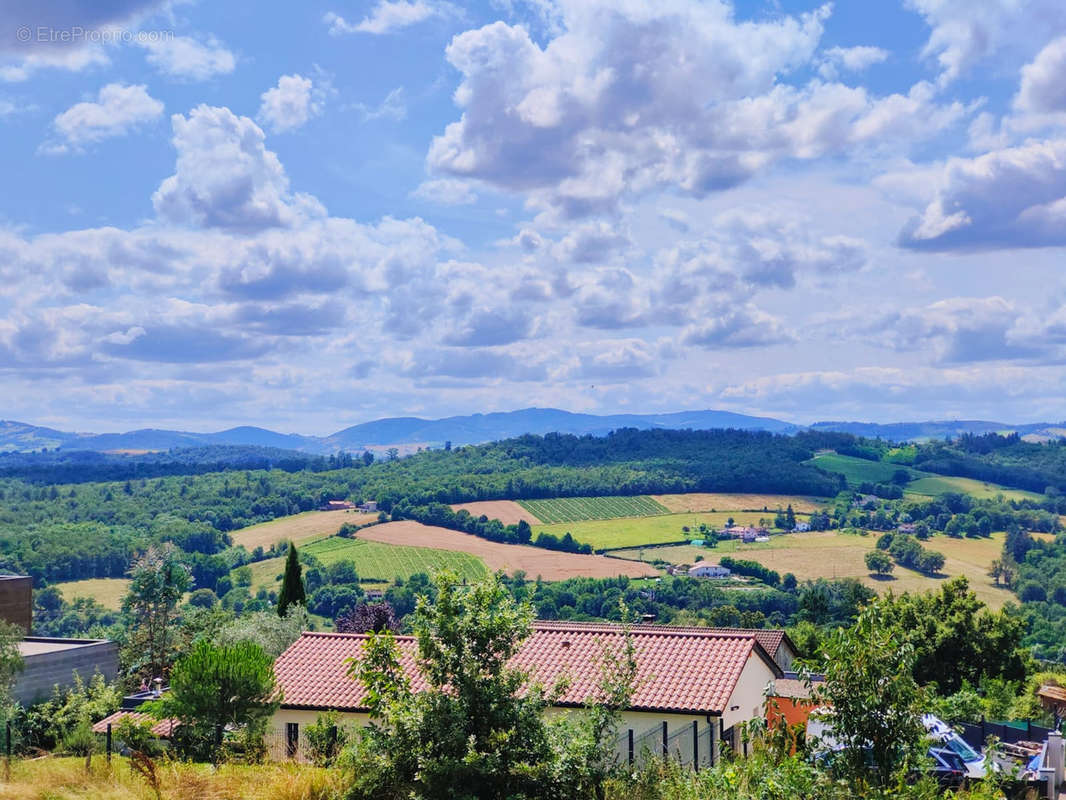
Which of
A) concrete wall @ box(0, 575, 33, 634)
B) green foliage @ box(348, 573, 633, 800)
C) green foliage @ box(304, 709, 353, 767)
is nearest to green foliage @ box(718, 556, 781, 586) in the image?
concrete wall @ box(0, 575, 33, 634)

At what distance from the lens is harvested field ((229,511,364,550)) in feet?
512

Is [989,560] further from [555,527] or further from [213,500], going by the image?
[213,500]

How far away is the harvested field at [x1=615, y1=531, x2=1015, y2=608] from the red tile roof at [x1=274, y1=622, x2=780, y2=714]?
10739 centimetres

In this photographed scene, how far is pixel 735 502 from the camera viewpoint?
18638 cm

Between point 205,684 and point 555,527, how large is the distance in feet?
473

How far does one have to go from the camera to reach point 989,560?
5768 inches

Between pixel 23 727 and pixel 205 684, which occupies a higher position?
pixel 205 684

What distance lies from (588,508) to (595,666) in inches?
6284

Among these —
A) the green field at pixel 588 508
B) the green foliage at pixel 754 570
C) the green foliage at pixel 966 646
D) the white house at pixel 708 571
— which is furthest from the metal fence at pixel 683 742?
the green field at pixel 588 508

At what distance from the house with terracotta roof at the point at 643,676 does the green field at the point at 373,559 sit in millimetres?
98559

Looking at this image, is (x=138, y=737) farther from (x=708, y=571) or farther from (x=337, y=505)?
(x=337, y=505)

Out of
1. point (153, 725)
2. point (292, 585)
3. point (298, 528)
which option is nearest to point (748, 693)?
point (153, 725)

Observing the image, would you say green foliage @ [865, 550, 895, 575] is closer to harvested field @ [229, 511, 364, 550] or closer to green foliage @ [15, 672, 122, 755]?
harvested field @ [229, 511, 364, 550]

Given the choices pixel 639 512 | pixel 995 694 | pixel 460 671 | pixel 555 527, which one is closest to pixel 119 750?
pixel 460 671
